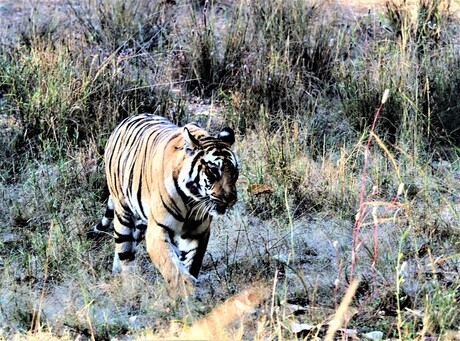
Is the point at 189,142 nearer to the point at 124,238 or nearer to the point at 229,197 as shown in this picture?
the point at 229,197

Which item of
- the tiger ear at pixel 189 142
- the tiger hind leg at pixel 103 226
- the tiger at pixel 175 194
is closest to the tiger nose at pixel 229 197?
the tiger at pixel 175 194

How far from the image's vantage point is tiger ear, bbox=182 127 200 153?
14.2 feet

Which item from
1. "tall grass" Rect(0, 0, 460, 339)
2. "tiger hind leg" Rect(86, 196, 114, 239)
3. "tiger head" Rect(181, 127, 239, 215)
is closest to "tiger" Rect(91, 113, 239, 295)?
"tiger head" Rect(181, 127, 239, 215)

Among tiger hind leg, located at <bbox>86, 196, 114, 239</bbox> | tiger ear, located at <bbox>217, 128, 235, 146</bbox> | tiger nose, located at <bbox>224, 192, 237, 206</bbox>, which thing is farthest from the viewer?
tiger hind leg, located at <bbox>86, 196, 114, 239</bbox>

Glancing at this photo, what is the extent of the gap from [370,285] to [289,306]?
47 cm

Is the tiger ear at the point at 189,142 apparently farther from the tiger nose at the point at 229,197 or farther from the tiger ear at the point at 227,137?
the tiger nose at the point at 229,197

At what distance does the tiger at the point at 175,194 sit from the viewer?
430 centimetres

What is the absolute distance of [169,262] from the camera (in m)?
4.36

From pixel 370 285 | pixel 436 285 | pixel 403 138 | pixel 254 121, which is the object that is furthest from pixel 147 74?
pixel 436 285

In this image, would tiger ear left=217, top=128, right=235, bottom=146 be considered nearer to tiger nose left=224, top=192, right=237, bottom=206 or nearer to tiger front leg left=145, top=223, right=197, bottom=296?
tiger nose left=224, top=192, right=237, bottom=206

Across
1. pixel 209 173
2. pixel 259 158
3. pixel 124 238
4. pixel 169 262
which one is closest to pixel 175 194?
pixel 209 173

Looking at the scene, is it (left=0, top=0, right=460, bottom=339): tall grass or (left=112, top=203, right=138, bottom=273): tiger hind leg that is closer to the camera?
(left=0, top=0, right=460, bottom=339): tall grass

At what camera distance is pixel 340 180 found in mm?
5594

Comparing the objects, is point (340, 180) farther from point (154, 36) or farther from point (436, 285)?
point (154, 36)
